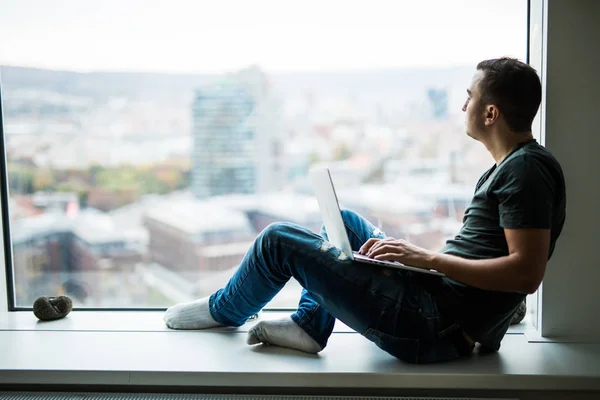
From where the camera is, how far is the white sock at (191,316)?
6.18 feet

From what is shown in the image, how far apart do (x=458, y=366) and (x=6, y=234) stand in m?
1.70

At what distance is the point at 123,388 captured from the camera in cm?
168

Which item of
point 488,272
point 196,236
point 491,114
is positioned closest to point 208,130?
point 196,236

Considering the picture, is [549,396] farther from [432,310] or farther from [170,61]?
[170,61]

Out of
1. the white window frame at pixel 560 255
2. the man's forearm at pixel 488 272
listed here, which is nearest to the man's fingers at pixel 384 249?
the man's forearm at pixel 488 272

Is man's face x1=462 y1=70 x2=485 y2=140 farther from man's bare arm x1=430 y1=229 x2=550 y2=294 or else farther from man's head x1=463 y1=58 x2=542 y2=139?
man's bare arm x1=430 y1=229 x2=550 y2=294

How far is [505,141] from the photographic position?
1.56m

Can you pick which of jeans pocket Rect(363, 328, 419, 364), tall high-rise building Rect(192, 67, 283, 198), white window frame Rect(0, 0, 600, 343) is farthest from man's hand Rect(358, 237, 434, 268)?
tall high-rise building Rect(192, 67, 283, 198)

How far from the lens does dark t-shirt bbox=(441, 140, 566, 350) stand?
1.42 m

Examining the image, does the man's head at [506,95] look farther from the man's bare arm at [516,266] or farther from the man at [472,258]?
the man's bare arm at [516,266]

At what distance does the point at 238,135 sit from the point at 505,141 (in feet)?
3.41

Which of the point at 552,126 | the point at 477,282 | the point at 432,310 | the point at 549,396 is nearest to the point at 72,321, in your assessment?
the point at 432,310

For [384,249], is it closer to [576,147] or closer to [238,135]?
[576,147]

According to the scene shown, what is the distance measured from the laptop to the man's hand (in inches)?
0.6
